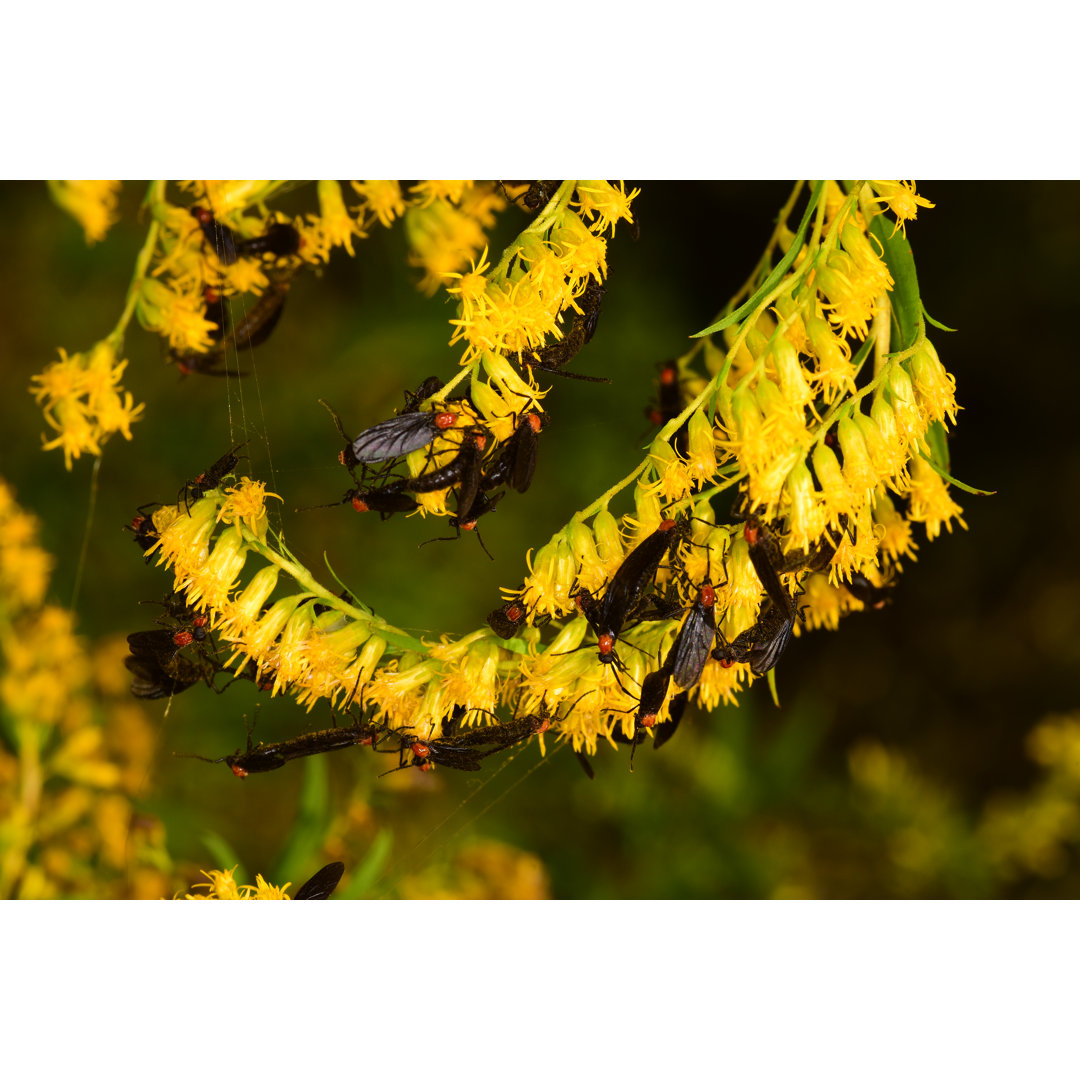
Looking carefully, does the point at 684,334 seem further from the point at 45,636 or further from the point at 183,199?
the point at 45,636

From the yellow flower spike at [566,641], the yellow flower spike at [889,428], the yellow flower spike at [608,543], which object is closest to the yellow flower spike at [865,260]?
the yellow flower spike at [889,428]

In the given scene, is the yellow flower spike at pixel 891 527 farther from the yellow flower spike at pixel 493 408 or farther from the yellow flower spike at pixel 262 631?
the yellow flower spike at pixel 262 631

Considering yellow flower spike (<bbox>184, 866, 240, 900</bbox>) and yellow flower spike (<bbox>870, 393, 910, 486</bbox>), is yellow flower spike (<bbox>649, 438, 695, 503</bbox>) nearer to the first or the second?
yellow flower spike (<bbox>870, 393, 910, 486</bbox>)

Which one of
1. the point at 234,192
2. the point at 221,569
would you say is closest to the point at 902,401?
the point at 221,569

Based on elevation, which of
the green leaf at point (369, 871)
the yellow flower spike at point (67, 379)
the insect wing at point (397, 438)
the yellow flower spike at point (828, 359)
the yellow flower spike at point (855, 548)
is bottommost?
the green leaf at point (369, 871)

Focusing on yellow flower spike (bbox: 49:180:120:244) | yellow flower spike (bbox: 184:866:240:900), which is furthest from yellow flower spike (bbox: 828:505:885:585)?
yellow flower spike (bbox: 49:180:120:244)
